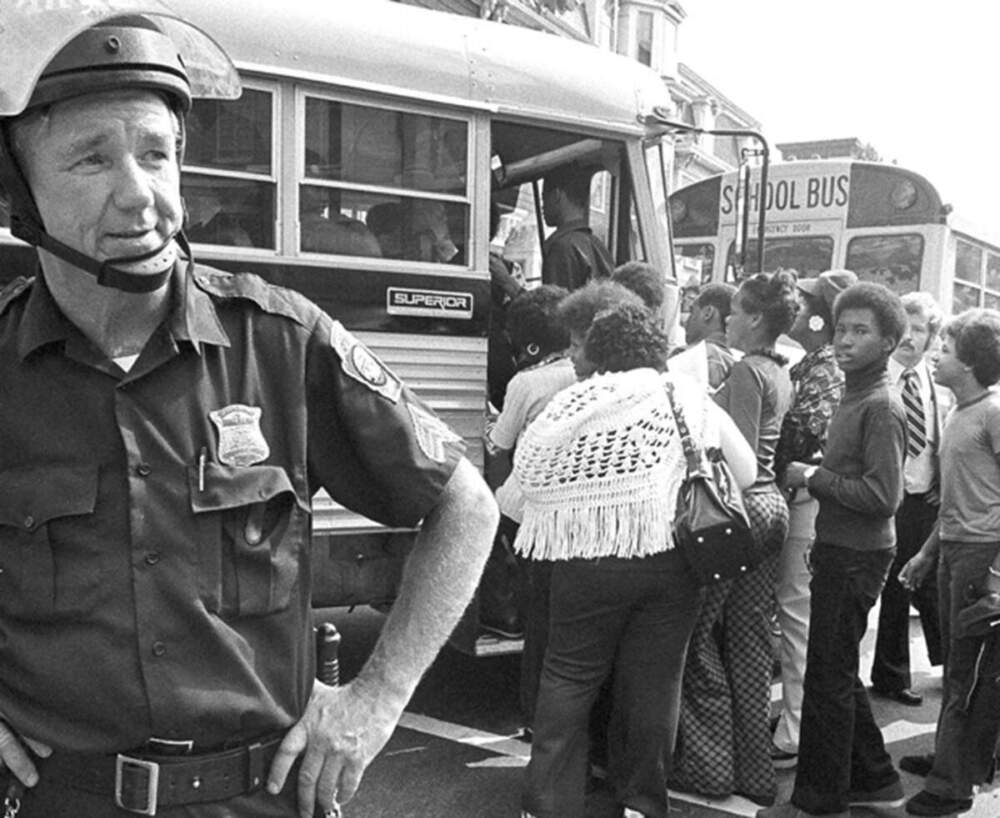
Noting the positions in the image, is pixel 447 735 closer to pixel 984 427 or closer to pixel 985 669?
pixel 985 669

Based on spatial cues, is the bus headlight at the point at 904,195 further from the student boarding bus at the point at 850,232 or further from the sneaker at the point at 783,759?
the sneaker at the point at 783,759

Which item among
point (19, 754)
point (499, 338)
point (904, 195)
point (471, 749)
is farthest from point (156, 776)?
point (904, 195)

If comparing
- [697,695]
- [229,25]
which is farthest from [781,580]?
[229,25]

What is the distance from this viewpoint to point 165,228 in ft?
5.12

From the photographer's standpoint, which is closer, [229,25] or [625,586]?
[625,586]

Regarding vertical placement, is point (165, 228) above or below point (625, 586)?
above

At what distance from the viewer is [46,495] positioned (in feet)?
4.83

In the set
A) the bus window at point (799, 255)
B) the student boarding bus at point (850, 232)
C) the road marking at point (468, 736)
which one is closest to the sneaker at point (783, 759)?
the road marking at point (468, 736)

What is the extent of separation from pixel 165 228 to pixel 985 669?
133 inches

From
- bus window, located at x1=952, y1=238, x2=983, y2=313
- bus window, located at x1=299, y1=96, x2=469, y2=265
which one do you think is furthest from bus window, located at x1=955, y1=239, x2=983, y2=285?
bus window, located at x1=299, y1=96, x2=469, y2=265

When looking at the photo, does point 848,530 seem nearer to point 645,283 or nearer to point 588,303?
point 588,303

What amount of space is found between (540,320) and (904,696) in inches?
108

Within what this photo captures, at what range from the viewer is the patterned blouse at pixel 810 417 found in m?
4.46

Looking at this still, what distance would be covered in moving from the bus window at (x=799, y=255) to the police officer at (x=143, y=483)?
29.0ft
